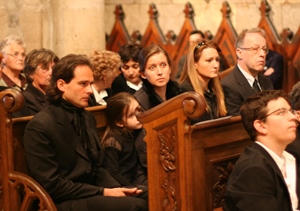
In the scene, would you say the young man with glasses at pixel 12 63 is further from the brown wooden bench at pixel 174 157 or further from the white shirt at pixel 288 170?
the white shirt at pixel 288 170

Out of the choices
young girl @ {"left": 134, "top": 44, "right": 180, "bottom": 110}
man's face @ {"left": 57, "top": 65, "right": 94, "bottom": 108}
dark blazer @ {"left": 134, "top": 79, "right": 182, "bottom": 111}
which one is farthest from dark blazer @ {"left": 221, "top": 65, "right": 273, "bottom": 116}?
man's face @ {"left": 57, "top": 65, "right": 94, "bottom": 108}

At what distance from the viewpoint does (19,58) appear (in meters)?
6.56

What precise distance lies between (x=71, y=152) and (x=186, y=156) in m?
0.86

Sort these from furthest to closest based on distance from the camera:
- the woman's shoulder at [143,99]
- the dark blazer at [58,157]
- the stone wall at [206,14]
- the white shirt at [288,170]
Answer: the stone wall at [206,14], the woman's shoulder at [143,99], the dark blazer at [58,157], the white shirt at [288,170]

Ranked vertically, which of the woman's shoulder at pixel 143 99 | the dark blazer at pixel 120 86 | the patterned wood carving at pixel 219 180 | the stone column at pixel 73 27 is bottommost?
the patterned wood carving at pixel 219 180

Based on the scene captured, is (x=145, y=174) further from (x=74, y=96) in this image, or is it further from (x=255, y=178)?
(x=255, y=178)

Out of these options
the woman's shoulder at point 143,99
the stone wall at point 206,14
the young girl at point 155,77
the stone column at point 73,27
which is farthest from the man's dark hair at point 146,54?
the stone wall at point 206,14

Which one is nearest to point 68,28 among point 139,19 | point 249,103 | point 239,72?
point 139,19

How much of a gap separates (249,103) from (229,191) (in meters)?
0.55

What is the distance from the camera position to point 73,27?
8.62 meters

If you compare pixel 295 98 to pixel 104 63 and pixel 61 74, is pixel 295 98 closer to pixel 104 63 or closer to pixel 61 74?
pixel 61 74

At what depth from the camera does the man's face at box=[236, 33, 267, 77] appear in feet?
20.5

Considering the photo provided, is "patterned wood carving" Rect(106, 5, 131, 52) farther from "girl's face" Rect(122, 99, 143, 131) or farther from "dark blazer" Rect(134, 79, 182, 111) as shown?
"girl's face" Rect(122, 99, 143, 131)

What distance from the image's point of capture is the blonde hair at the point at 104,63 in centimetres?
641
